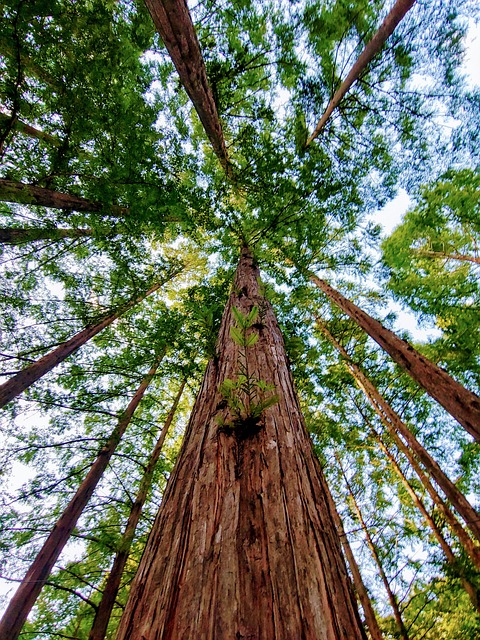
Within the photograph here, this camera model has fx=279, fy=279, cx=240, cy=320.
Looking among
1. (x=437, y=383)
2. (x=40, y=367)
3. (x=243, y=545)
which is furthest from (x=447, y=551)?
(x=40, y=367)

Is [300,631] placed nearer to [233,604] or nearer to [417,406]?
[233,604]

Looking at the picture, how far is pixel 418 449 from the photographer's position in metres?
5.55

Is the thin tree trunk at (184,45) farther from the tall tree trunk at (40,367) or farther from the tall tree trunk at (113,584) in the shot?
the tall tree trunk at (113,584)

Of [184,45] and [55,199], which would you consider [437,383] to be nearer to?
[184,45]

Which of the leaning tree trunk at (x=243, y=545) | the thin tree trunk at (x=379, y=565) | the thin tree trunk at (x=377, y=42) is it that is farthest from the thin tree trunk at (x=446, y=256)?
the leaning tree trunk at (x=243, y=545)

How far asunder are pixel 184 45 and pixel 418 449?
757 centimetres

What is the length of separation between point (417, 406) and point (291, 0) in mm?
9271

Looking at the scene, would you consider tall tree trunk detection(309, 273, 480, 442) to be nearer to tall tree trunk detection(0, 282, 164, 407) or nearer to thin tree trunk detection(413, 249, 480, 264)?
tall tree trunk detection(0, 282, 164, 407)

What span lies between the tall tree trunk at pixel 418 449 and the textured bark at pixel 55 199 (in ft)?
22.7

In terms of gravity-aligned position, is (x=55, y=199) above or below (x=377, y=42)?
below

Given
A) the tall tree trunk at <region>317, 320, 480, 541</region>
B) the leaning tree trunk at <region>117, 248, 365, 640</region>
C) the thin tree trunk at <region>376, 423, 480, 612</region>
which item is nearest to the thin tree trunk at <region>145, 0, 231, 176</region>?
the leaning tree trunk at <region>117, 248, 365, 640</region>

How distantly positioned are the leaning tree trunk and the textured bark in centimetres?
443

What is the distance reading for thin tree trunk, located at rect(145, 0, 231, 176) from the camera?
3.03 meters

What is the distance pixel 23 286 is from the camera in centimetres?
607
